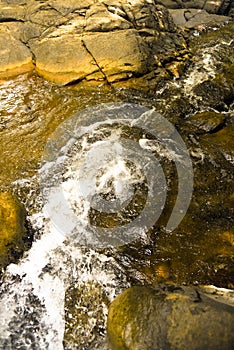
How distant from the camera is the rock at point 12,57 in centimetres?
1005

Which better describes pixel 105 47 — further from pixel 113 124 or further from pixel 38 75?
pixel 113 124

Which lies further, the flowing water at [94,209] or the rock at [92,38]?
the rock at [92,38]

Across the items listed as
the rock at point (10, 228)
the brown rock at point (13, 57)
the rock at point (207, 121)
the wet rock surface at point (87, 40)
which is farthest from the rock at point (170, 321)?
the brown rock at point (13, 57)

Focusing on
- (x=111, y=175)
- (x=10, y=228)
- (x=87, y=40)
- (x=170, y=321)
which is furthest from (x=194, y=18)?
(x=170, y=321)

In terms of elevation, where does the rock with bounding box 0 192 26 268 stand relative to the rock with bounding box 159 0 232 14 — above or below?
below

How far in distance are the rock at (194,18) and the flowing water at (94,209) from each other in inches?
276

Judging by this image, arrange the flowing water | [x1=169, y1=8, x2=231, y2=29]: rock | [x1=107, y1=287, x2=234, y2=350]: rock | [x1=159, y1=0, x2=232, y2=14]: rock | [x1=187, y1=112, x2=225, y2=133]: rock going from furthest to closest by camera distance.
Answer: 1. [x1=159, y1=0, x2=232, y2=14]: rock
2. [x1=169, y1=8, x2=231, y2=29]: rock
3. [x1=187, y1=112, x2=225, y2=133]: rock
4. the flowing water
5. [x1=107, y1=287, x2=234, y2=350]: rock

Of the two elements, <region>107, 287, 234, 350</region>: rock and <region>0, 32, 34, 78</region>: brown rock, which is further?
<region>0, 32, 34, 78</region>: brown rock

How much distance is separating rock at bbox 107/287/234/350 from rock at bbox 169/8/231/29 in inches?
505

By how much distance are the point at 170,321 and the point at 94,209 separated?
2.95 metres

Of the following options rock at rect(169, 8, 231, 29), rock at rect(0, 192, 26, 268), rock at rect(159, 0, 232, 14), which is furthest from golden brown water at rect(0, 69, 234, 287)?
rock at rect(159, 0, 232, 14)

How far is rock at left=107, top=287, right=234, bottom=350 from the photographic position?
139 inches

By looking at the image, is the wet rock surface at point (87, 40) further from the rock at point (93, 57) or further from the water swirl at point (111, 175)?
the water swirl at point (111, 175)

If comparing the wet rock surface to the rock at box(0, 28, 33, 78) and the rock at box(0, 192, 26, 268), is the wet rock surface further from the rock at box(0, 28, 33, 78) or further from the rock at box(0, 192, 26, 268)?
the rock at box(0, 192, 26, 268)
